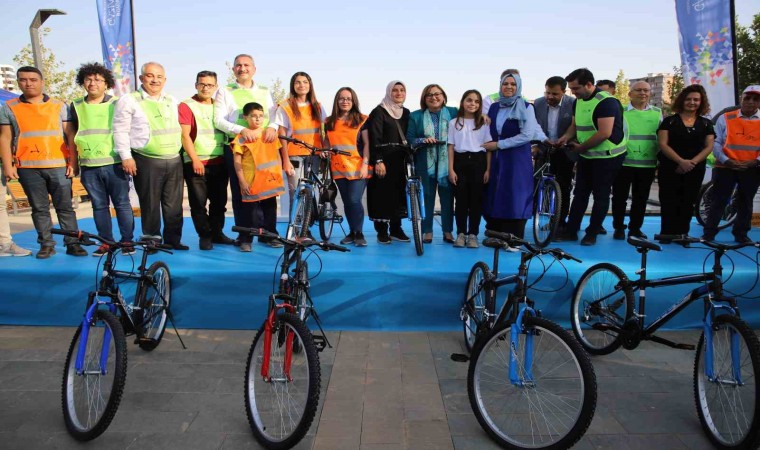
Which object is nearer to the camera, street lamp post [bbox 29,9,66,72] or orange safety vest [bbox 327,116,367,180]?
orange safety vest [bbox 327,116,367,180]

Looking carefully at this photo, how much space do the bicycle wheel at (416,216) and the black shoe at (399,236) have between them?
2.35ft

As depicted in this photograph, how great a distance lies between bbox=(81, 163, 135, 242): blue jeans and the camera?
478cm

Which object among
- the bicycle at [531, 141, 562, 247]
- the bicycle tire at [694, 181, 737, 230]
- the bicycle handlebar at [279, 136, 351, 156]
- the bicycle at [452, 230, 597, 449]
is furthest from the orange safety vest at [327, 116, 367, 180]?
the bicycle tire at [694, 181, 737, 230]

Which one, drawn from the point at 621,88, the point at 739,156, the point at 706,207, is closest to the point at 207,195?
the point at 739,156

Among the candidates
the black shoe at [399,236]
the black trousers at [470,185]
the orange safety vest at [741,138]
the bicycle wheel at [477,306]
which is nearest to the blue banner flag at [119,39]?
the black shoe at [399,236]

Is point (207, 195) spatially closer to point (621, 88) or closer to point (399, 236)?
point (399, 236)

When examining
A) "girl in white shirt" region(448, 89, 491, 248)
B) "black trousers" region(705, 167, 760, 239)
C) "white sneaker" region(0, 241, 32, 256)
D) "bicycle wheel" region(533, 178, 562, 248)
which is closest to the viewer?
"white sneaker" region(0, 241, 32, 256)

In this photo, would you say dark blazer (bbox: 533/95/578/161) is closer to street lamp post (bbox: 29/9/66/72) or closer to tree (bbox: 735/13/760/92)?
street lamp post (bbox: 29/9/66/72)

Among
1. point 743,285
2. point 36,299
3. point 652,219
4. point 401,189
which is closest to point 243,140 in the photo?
point 401,189

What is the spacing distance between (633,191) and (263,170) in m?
3.74

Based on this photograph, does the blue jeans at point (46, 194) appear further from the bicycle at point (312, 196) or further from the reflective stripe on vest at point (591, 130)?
the reflective stripe on vest at point (591, 130)

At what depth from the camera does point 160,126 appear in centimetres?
481

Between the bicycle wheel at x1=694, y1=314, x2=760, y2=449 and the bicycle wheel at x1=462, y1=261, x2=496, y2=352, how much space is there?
3.87 ft

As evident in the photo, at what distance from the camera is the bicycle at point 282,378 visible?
2.61 meters
